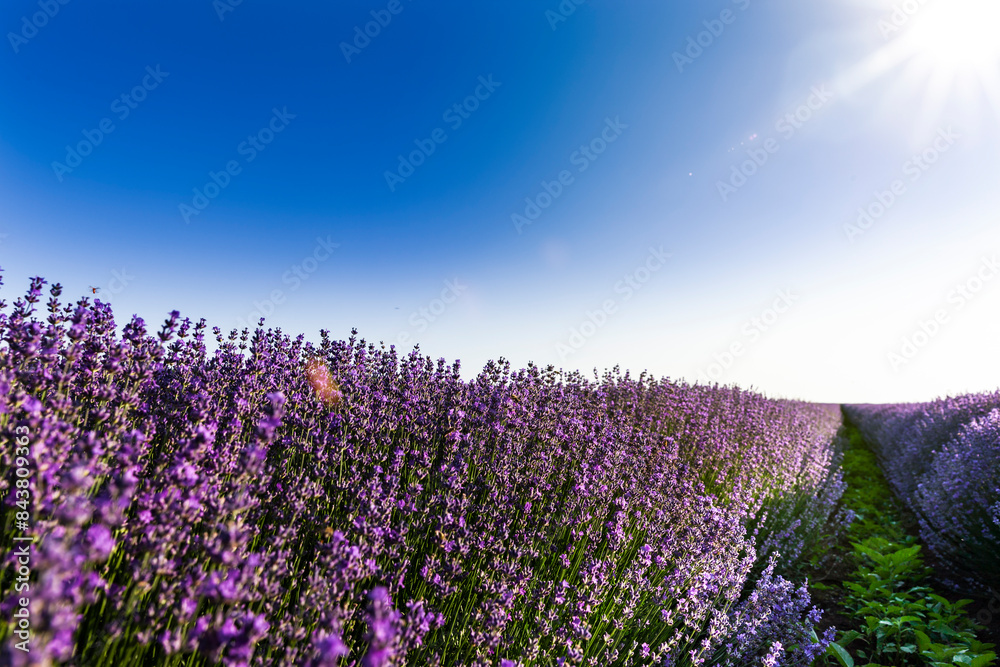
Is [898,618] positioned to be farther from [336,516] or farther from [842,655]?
[336,516]

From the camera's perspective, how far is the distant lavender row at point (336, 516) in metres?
1.23

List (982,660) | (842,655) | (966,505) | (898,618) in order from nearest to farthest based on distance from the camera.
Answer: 1. (982,660)
2. (842,655)
3. (898,618)
4. (966,505)

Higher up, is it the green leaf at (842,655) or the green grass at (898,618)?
the green grass at (898,618)

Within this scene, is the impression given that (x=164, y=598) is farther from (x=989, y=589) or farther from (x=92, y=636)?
(x=989, y=589)

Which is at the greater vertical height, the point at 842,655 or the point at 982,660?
the point at 982,660

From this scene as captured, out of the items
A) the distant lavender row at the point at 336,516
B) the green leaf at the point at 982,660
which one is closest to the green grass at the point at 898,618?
the green leaf at the point at 982,660

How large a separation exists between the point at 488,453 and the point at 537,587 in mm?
1020

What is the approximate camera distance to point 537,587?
8.05ft

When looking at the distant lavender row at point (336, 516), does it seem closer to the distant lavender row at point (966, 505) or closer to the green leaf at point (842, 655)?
the green leaf at point (842, 655)

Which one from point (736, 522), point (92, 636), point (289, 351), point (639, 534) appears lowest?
point (92, 636)

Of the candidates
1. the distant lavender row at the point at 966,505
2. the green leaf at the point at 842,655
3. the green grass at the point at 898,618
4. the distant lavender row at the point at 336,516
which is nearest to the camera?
the distant lavender row at the point at 336,516

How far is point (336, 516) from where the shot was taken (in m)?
2.22

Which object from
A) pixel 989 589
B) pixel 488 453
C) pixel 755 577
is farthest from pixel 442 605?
pixel 989 589

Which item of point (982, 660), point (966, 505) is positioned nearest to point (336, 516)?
point (982, 660)
